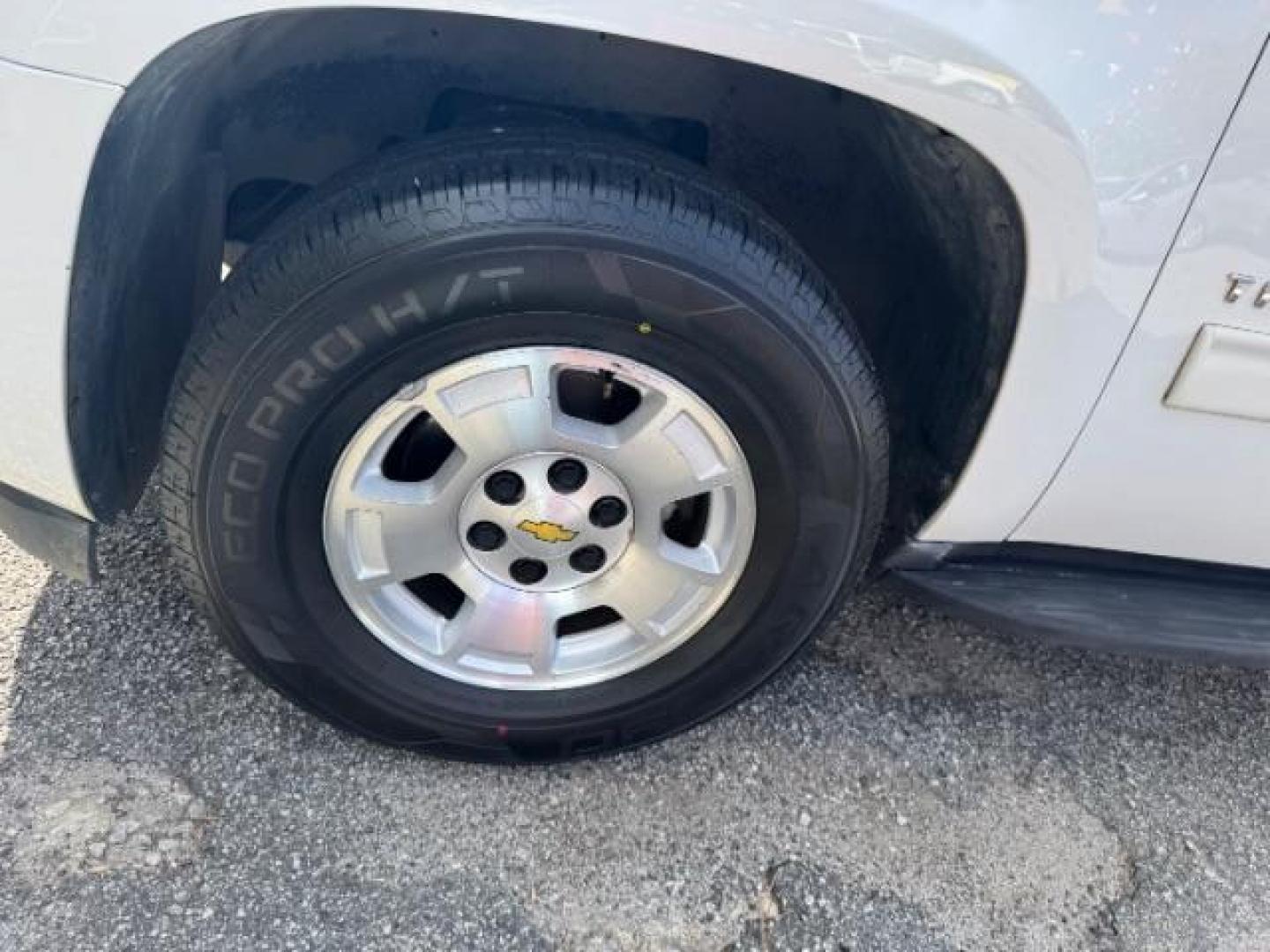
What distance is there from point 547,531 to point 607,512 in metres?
0.10

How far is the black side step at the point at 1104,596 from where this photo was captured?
2049 millimetres

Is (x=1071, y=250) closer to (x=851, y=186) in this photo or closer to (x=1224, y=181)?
(x=1224, y=181)

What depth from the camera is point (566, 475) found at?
1.89 m

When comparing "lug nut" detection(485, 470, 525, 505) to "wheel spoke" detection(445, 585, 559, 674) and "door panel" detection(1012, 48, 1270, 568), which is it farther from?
"door panel" detection(1012, 48, 1270, 568)

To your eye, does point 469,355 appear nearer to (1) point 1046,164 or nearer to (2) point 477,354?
(2) point 477,354

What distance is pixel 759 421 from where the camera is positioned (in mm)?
1829

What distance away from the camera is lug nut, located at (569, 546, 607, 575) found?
1.97 meters

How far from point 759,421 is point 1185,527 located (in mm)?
746

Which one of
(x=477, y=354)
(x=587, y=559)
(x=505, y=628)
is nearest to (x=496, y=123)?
(x=477, y=354)

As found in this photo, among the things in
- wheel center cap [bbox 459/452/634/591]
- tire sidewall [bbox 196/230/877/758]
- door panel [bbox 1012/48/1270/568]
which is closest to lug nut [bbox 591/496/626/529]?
wheel center cap [bbox 459/452/634/591]

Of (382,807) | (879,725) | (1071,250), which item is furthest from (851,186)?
(382,807)

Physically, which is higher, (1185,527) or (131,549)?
(1185,527)

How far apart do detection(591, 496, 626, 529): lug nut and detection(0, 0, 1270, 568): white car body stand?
1.91ft

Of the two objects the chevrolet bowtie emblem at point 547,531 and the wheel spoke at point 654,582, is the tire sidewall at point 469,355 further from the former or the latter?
the chevrolet bowtie emblem at point 547,531
